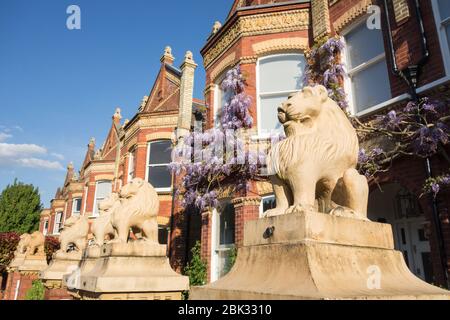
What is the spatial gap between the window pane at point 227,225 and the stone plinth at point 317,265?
7.13 metres

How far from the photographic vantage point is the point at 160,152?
16250 millimetres

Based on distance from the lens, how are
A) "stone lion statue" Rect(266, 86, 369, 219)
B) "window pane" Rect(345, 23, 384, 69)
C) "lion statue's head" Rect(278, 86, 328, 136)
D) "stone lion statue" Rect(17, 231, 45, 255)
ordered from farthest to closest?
"stone lion statue" Rect(17, 231, 45, 255)
"window pane" Rect(345, 23, 384, 69)
"lion statue's head" Rect(278, 86, 328, 136)
"stone lion statue" Rect(266, 86, 369, 219)

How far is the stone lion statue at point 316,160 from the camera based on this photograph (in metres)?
2.80

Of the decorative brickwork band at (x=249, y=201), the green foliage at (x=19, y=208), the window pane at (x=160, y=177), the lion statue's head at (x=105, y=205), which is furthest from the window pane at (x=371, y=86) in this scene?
the green foliage at (x=19, y=208)

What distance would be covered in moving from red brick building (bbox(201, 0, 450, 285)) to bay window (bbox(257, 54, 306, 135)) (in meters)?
0.03

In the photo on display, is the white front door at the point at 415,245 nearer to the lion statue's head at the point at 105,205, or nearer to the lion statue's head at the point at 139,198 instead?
the lion statue's head at the point at 139,198

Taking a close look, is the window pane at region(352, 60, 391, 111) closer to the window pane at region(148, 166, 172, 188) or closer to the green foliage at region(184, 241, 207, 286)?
the green foliage at region(184, 241, 207, 286)

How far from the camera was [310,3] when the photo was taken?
1013 cm

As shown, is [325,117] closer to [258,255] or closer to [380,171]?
[258,255]

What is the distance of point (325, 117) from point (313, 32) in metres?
7.60

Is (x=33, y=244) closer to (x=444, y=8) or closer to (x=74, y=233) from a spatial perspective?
(x=74, y=233)

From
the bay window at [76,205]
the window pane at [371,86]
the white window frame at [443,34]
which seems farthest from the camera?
the bay window at [76,205]

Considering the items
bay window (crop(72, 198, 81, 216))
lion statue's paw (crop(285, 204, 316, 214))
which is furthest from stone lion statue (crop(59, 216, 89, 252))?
bay window (crop(72, 198, 81, 216))

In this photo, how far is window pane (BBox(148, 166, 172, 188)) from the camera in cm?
1550
